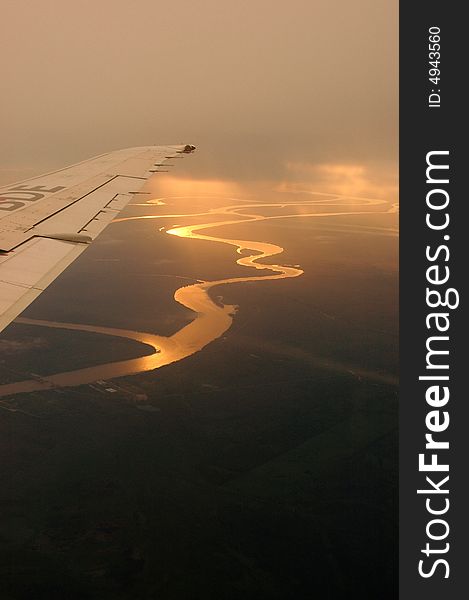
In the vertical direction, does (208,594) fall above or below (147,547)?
below

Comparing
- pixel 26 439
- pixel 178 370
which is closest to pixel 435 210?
pixel 26 439

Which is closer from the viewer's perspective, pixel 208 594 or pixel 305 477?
pixel 208 594

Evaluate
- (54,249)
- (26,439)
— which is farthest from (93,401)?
(54,249)

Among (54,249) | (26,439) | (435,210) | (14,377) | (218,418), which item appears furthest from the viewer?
(14,377)

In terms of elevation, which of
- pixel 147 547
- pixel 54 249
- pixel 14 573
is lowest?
pixel 14 573

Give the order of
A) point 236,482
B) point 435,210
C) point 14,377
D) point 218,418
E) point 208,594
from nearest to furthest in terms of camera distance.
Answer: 1. point 435,210
2. point 208,594
3. point 236,482
4. point 218,418
5. point 14,377

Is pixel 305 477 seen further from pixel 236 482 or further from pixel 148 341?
pixel 148 341
